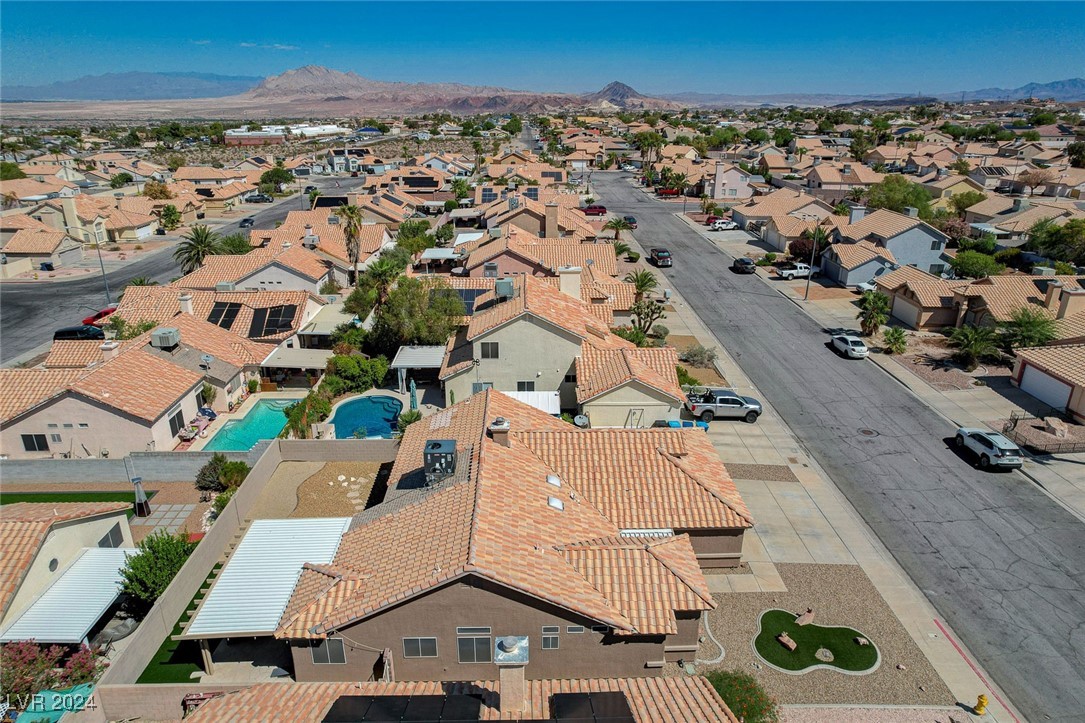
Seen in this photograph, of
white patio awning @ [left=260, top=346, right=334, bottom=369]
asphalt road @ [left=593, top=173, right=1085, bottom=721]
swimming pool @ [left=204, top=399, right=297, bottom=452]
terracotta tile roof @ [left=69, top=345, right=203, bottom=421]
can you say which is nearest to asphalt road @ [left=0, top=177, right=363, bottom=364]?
terracotta tile roof @ [left=69, top=345, right=203, bottom=421]

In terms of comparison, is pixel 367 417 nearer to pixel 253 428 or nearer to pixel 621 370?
pixel 253 428

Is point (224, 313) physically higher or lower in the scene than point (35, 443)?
higher

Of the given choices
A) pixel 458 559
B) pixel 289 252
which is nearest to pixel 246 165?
pixel 289 252

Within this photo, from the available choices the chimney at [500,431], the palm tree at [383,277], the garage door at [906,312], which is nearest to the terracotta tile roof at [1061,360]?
the garage door at [906,312]

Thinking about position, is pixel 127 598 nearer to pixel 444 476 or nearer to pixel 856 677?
pixel 444 476

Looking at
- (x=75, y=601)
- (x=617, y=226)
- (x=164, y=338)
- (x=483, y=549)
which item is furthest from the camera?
(x=617, y=226)

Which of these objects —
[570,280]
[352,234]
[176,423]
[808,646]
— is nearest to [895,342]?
[570,280]

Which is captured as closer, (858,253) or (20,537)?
(20,537)
